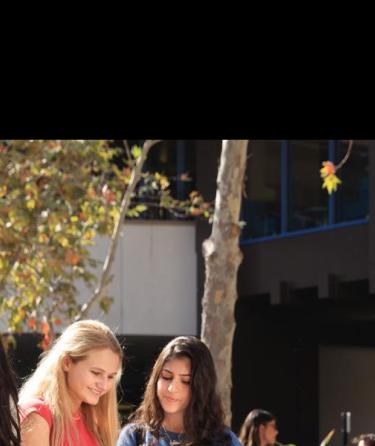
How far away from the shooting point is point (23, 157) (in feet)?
40.0

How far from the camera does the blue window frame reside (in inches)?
707

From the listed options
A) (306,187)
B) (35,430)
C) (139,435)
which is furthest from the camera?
(306,187)

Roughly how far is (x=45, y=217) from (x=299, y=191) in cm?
843

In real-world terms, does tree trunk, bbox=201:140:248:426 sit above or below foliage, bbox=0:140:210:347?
below

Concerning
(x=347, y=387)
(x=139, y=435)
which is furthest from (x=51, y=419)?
(x=347, y=387)

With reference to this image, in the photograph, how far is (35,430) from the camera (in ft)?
14.6

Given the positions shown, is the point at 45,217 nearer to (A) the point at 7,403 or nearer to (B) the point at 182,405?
(B) the point at 182,405

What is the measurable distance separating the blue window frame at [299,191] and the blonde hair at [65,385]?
40.8ft

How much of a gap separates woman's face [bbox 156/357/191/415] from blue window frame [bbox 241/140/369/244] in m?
12.0

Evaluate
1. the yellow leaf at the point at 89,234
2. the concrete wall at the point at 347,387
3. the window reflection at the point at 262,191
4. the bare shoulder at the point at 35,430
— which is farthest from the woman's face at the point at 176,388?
the concrete wall at the point at 347,387

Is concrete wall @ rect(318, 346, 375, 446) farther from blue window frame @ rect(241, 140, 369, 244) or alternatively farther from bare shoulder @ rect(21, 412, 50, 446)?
bare shoulder @ rect(21, 412, 50, 446)

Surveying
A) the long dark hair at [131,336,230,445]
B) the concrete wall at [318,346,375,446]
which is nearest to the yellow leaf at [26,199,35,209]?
the long dark hair at [131,336,230,445]

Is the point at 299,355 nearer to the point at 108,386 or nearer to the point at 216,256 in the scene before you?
the point at 216,256
